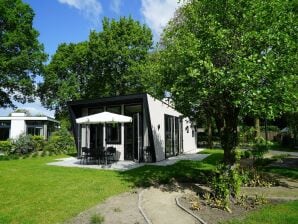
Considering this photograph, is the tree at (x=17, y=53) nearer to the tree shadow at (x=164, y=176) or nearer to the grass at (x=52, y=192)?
the grass at (x=52, y=192)

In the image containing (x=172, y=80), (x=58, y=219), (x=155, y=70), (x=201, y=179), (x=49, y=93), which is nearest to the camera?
(x=58, y=219)

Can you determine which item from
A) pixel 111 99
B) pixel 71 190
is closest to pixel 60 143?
pixel 111 99

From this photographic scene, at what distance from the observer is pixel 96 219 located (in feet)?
19.2

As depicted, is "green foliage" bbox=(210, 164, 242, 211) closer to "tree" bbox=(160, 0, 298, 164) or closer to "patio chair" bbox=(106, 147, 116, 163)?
"tree" bbox=(160, 0, 298, 164)

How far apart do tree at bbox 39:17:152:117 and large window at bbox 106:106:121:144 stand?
14.0 metres

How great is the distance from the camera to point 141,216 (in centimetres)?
621

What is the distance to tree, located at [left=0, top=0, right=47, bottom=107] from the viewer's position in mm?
23547

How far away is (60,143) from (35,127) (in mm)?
20715

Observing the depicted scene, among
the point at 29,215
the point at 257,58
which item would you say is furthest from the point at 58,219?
the point at 257,58

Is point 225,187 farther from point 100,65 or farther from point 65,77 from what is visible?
point 65,77

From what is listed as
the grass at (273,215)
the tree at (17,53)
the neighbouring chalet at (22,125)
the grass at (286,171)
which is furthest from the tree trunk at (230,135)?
the neighbouring chalet at (22,125)

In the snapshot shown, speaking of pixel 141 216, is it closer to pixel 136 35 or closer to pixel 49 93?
pixel 136 35

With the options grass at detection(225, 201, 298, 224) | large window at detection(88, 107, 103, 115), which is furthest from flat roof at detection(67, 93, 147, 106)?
grass at detection(225, 201, 298, 224)

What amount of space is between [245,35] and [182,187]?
16.4 ft
